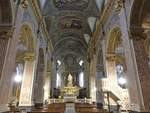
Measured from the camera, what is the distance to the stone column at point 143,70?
17.6 feet

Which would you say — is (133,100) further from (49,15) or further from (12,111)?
(49,15)

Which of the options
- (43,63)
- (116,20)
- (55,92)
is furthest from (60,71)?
(116,20)

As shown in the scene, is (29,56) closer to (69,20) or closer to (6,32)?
(6,32)

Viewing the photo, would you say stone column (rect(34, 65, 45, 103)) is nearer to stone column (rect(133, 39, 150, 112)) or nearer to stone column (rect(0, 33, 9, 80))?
stone column (rect(0, 33, 9, 80))

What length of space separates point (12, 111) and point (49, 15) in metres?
9.78

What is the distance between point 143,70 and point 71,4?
33.5 feet

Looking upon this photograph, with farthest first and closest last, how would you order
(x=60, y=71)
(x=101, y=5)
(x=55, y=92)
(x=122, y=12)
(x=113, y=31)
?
(x=60, y=71) < (x=55, y=92) < (x=101, y=5) < (x=113, y=31) < (x=122, y=12)

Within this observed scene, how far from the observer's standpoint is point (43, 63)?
13.3 meters

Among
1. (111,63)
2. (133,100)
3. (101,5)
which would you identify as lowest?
(133,100)

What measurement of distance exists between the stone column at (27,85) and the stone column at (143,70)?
6.19 meters

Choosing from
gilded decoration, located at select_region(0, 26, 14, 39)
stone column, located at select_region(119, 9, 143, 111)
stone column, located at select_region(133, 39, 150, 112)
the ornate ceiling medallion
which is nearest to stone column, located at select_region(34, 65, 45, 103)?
the ornate ceiling medallion

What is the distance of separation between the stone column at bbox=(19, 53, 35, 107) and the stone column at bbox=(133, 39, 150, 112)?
20.3 ft

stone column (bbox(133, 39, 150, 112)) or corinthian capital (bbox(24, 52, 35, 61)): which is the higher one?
corinthian capital (bbox(24, 52, 35, 61))

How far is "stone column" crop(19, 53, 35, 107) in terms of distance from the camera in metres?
8.48
